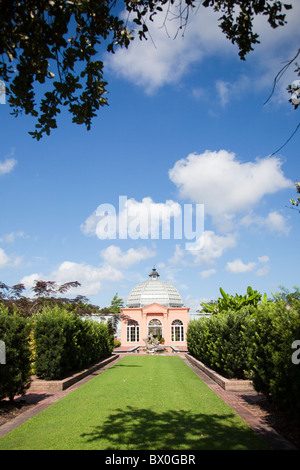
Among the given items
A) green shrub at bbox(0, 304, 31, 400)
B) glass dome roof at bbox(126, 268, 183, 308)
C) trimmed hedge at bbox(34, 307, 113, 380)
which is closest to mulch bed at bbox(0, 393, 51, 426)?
green shrub at bbox(0, 304, 31, 400)

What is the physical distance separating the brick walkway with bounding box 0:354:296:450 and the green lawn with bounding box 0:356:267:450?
186 millimetres

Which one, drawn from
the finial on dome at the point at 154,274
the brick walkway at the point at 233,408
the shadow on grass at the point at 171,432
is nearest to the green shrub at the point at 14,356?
the brick walkway at the point at 233,408

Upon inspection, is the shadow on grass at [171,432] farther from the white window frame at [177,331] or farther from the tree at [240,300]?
the white window frame at [177,331]

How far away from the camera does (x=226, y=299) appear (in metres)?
17.4

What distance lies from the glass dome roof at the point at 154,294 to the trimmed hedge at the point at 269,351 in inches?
1393

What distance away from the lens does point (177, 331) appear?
41.9 metres

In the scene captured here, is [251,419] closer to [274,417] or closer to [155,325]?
[274,417]

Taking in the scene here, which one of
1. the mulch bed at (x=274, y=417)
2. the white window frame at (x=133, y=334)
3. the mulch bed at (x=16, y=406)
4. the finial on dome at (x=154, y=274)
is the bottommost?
the white window frame at (x=133, y=334)

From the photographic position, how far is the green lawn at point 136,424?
544 centimetres

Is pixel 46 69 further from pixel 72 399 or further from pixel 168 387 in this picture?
pixel 168 387

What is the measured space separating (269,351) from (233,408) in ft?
6.14

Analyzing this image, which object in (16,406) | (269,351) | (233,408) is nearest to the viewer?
(269,351)

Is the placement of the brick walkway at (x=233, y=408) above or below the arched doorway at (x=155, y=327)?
above

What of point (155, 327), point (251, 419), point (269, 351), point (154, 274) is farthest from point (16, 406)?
point (154, 274)
